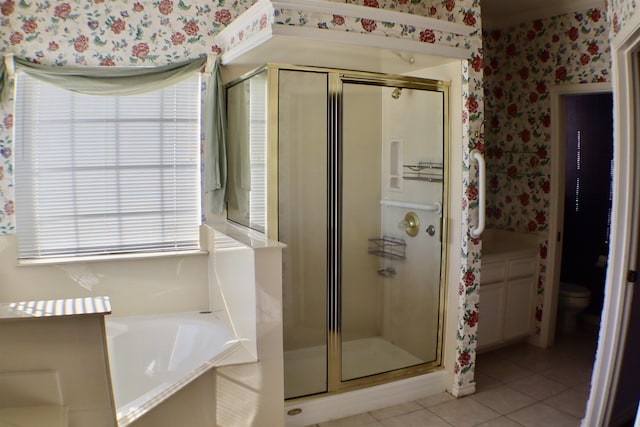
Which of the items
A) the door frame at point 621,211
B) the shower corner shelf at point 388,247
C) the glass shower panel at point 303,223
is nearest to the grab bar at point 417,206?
the shower corner shelf at point 388,247

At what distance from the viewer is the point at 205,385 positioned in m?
2.34

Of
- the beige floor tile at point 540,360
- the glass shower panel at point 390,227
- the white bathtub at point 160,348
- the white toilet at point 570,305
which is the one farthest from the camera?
the white toilet at point 570,305

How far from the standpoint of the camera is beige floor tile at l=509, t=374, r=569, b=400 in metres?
3.21

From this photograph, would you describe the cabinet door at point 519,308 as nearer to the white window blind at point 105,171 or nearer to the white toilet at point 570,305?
the white toilet at point 570,305

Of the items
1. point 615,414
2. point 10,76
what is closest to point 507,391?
point 615,414

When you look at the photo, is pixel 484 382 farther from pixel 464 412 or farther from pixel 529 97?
pixel 529 97

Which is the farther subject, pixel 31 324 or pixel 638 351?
pixel 638 351

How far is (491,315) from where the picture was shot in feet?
12.3

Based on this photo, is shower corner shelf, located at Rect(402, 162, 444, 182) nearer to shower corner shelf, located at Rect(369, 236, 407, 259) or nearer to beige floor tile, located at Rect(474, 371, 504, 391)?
shower corner shelf, located at Rect(369, 236, 407, 259)

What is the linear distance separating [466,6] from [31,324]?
2.79 m

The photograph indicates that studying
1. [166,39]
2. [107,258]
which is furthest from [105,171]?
[166,39]

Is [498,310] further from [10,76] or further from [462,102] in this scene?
[10,76]

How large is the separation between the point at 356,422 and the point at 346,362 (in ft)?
1.07

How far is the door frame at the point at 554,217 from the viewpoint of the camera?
3.90 m
